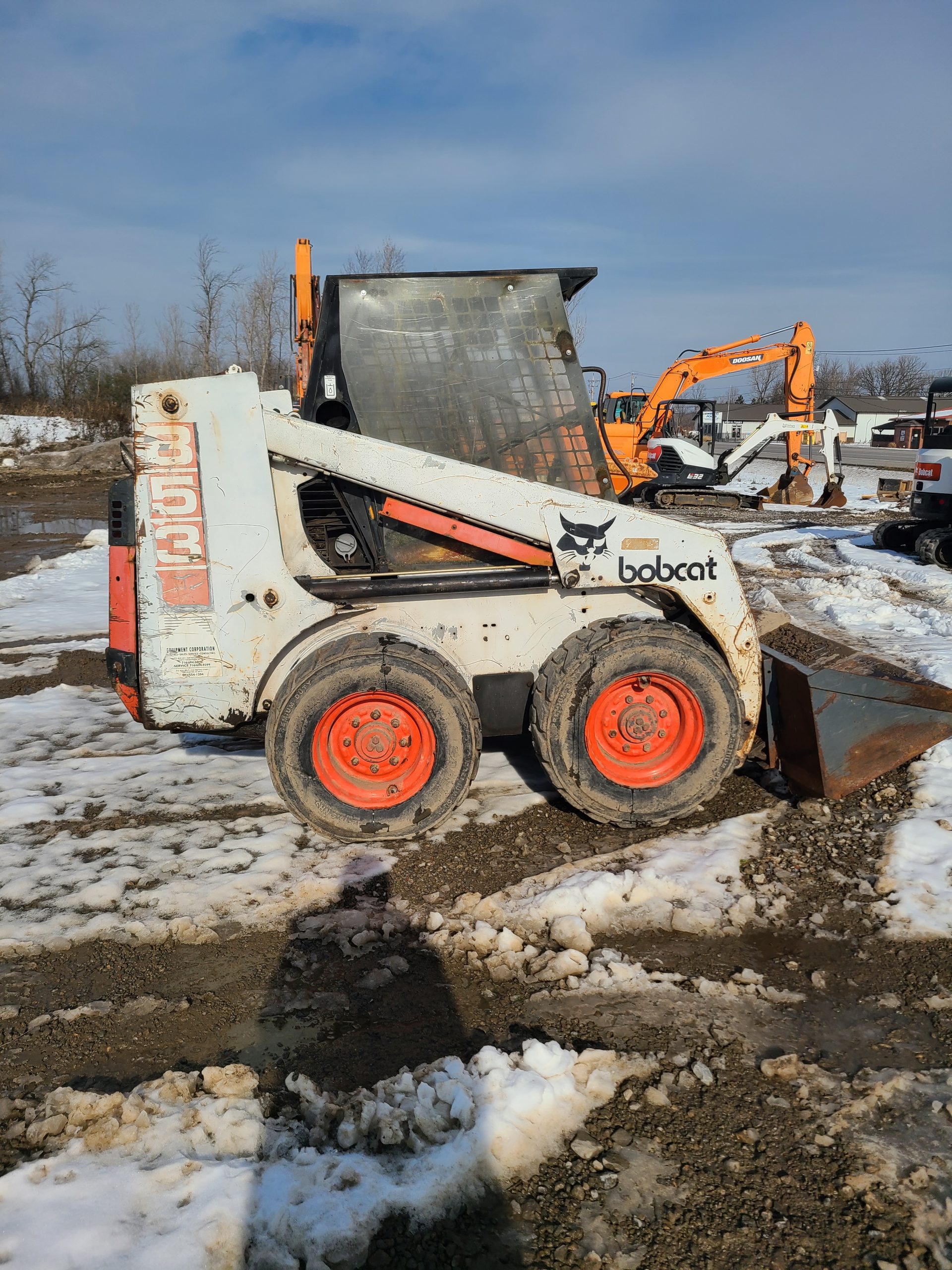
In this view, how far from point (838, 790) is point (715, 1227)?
8.16 feet

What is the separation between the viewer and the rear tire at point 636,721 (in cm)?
373

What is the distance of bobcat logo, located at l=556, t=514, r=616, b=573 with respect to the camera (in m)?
3.68

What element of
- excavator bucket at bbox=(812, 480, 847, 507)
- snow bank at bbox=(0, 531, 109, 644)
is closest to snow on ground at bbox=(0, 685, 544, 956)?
snow bank at bbox=(0, 531, 109, 644)

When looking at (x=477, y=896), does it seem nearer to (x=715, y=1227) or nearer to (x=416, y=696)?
(x=416, y=696)

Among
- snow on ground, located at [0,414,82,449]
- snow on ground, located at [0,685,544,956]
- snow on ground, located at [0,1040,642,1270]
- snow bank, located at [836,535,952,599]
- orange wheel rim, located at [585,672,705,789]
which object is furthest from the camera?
snow on ground, located at [0,414,82,449]

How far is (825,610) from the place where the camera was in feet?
27.7

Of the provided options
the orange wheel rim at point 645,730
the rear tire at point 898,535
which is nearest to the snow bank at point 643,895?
the orange wheel rim at point 645,730

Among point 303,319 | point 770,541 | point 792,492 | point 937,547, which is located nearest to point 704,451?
point 792,492

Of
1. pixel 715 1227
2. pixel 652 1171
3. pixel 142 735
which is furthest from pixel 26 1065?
pixel 142 735

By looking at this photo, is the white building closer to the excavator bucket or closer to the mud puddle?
the excavator bucket

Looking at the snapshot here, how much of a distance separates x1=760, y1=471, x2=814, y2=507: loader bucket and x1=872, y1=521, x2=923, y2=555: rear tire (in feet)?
23.7

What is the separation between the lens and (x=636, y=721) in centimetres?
387

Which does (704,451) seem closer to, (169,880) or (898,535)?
(898,535)

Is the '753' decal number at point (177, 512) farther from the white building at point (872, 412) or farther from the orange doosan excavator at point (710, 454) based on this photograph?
the white building at point (872, 412)
